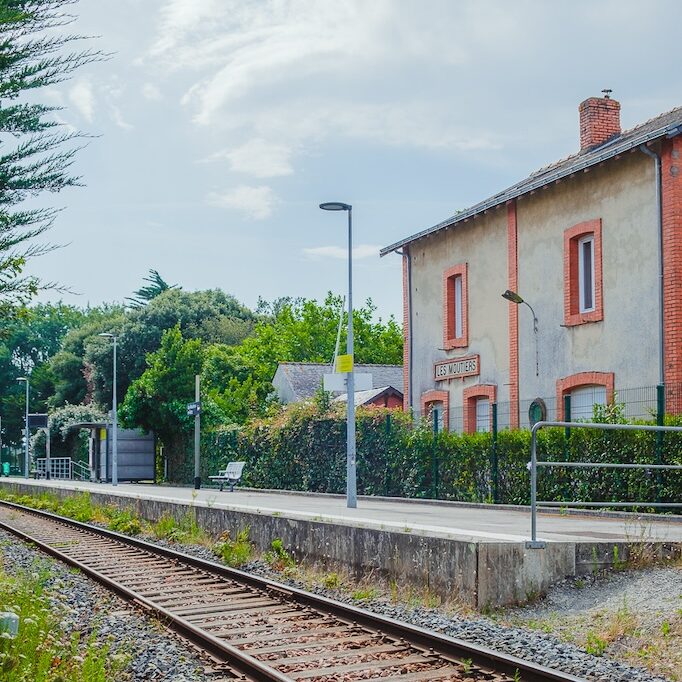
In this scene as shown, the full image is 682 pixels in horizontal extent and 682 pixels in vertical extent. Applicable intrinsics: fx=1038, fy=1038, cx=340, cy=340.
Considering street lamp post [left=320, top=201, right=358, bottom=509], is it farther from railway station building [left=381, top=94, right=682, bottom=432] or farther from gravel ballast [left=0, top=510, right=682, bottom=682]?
gravel ballast [left=0, top=510, right=682, bottom=682]

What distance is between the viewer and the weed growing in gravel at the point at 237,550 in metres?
14.4

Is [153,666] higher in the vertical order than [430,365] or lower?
lower

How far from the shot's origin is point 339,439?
3102cm

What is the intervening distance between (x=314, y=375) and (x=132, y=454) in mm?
13379

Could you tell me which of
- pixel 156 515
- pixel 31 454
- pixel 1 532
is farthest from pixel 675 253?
pixel 31 454

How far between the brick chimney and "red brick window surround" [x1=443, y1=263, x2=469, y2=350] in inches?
189

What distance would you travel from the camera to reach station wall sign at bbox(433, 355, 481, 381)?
27.7 metres

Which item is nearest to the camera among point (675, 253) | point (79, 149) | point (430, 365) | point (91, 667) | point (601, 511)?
point (91, 667)

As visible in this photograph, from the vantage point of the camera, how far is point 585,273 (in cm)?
2406

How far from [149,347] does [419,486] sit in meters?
47.7

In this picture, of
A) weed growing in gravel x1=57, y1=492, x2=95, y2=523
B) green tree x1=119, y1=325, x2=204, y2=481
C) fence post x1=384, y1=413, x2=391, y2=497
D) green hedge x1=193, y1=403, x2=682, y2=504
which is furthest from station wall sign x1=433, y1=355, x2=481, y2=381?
green tree x1=119, y1=325, x2=204, y2=481

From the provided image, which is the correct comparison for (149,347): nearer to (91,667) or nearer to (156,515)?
(156,515)

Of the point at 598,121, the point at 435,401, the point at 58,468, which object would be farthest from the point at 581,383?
the point at 58,468

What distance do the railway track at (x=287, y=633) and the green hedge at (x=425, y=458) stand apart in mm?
8440
